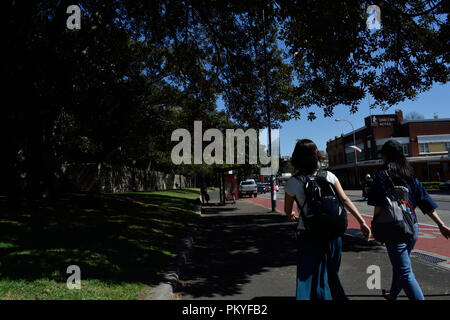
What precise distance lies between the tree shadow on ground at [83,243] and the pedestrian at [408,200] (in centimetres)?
319

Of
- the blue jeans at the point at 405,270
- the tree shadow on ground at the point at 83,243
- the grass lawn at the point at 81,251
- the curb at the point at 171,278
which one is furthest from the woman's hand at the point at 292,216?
the tree shadow on ground at the point at 83,243

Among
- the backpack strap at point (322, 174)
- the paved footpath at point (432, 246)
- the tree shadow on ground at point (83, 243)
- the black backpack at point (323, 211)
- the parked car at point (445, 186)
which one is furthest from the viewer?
the parked car at point (445, 186)

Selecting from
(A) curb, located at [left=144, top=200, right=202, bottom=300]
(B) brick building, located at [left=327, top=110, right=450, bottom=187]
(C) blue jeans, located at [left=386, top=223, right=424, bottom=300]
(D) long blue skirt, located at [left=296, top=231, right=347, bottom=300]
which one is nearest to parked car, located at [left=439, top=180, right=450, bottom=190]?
(B) brick building, located at [left=327, top=110, right=450, bottom=187]

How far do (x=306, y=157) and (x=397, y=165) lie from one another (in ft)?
3.28

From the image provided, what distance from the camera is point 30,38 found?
9570 mm

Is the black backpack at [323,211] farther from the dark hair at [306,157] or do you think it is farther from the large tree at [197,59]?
the large tree at [197,59]

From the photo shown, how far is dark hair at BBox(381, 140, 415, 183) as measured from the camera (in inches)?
121

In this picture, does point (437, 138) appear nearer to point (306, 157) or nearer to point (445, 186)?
point (445, 186)

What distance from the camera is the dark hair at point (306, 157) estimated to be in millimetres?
2967

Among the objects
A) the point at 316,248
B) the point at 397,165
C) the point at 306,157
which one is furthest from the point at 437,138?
the point at 316,248

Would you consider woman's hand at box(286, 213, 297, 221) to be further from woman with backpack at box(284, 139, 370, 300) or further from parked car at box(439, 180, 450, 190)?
parked car at box(439, 180, 450, 190)

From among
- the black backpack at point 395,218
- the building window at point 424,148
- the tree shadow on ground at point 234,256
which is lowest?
the tree shadow on ground at point 234,256
